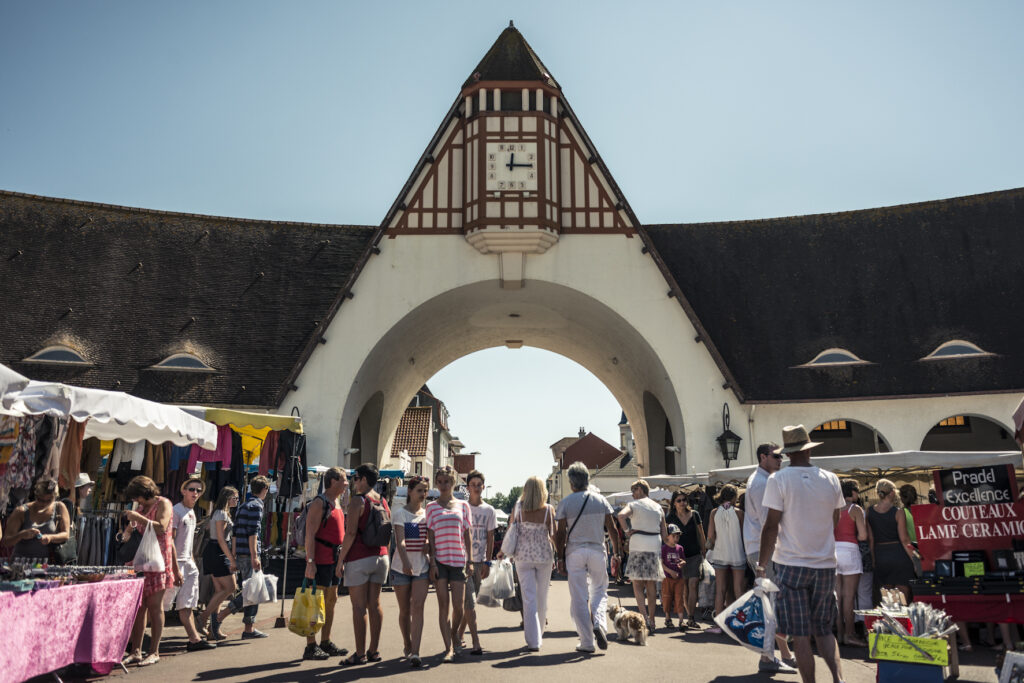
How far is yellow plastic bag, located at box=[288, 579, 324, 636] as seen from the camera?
8.38 metres

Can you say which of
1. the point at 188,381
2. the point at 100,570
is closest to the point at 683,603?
the point at 100,570

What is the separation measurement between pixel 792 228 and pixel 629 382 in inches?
276

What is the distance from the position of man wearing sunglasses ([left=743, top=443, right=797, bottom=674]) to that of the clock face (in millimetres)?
14070

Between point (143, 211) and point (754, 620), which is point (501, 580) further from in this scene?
point (143, 211)

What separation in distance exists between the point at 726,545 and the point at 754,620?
174 inches

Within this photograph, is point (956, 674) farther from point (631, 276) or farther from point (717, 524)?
point (631, 276)

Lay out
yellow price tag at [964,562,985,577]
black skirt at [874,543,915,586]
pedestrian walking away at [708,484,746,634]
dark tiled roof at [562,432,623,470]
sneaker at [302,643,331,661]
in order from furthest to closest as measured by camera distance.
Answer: dark tiled roof at [562,432,623,470] < pedestrian walking away at [708,484,746,634] < black skirt at [874,543,915,586] < sneaker at [302,643,331,661] < yellow price tag at [964,562,985,577]

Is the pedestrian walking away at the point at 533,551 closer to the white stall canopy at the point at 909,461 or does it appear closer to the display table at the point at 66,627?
the display table at the point at 66,627

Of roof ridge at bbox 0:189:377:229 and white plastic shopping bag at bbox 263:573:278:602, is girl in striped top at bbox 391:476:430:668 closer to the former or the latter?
white plastic shopping bag at bbox 263:573:278:602

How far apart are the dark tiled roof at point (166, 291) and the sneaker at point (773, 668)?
1587cm

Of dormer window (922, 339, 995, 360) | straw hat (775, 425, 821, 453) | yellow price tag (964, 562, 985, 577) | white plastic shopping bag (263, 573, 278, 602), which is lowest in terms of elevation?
white plastic shopping bag (263, 573, 278, 602)

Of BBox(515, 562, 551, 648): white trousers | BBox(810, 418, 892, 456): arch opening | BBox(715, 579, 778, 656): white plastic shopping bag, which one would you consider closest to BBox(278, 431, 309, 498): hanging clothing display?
BBox(515, 562, 551, 648): white trousers

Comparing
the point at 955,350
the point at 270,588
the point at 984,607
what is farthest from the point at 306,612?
the point at 955,350

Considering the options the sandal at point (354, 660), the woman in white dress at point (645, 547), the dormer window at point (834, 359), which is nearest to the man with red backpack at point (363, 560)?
the sandal at point (354, 660)
